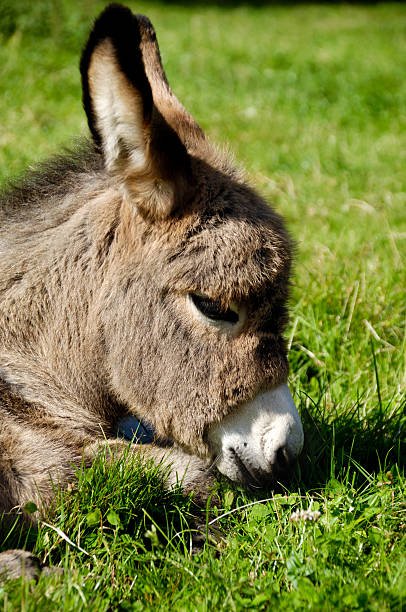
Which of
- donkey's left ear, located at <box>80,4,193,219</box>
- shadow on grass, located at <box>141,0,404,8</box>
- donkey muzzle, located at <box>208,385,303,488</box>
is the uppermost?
donkey's left ear, located at <box>80,4,193,219</box>

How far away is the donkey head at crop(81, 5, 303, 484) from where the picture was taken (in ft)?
9.90

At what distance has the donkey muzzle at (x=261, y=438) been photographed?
119 inches

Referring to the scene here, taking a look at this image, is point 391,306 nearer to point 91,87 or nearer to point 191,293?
point 191,293

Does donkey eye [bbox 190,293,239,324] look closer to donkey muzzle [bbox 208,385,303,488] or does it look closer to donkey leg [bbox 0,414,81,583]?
donkey muzzle [bbox 208,385,303,488]

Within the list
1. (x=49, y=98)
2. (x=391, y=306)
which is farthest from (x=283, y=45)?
(x=391, y=306)

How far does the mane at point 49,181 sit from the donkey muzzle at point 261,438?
153cm

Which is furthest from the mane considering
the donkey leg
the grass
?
the donkey leg

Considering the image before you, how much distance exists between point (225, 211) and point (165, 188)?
315 millimetres

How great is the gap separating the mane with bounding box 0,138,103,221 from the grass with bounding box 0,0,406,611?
0.95 meters

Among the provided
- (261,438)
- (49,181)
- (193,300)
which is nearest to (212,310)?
(193,300)

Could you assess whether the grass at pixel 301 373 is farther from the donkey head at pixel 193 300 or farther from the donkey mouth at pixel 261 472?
the donkey head at pixel 193 300

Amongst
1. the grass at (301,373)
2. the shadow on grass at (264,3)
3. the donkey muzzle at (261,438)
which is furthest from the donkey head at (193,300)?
the shadow on grass at (264,3)

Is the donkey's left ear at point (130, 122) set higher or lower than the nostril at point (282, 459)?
higher

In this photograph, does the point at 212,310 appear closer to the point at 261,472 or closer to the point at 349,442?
the point at 261,472
